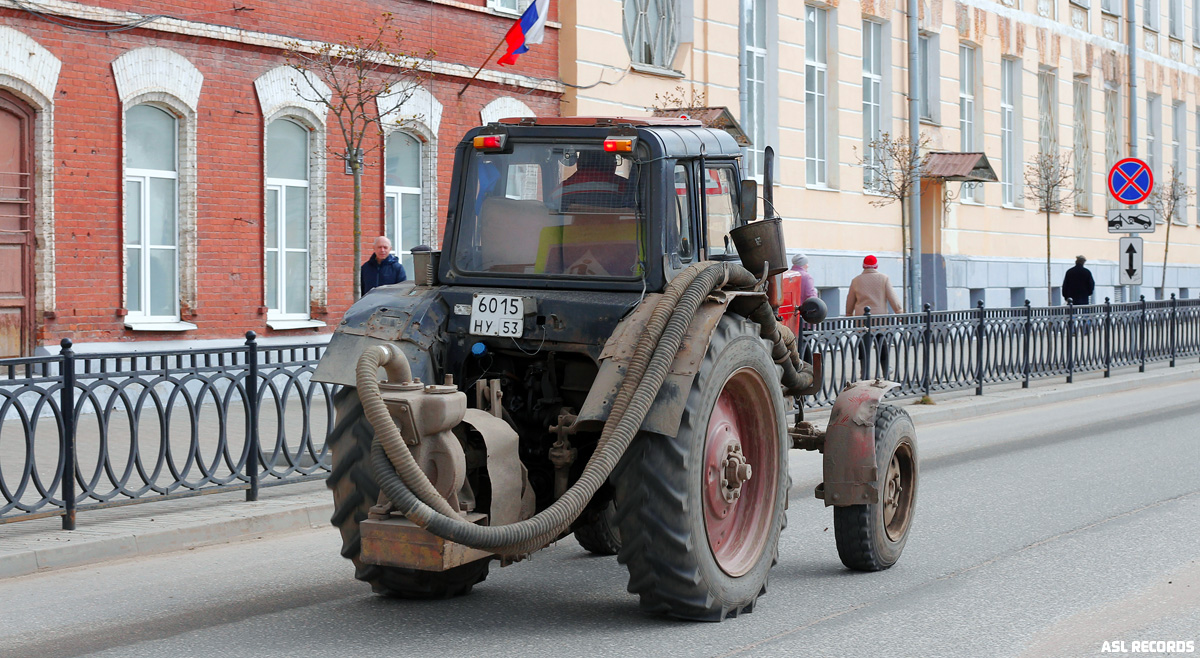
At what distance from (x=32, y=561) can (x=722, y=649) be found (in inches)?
167

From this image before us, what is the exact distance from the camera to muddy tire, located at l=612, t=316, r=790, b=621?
6320 mm

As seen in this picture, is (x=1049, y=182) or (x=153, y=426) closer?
(x=153, y=426)

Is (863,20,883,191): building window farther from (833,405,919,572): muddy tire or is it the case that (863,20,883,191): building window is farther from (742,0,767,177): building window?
(833,405,919,572): muddy tire

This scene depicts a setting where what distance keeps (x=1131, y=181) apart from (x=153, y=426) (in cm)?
1880

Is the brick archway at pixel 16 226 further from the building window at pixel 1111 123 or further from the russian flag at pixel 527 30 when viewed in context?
the building window at pixel 1111 123

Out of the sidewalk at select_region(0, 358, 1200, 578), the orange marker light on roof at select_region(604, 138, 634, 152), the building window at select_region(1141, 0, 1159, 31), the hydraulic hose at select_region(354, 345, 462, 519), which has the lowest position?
the sidewalk at select_region(0, 358, 1200, 578)

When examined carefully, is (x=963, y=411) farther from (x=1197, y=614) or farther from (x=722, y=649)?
(x=722, y=649)

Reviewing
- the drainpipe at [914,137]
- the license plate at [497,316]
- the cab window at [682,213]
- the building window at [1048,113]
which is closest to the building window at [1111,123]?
the building window at [1048,113]

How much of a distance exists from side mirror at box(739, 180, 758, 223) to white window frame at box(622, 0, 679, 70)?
54.7ft

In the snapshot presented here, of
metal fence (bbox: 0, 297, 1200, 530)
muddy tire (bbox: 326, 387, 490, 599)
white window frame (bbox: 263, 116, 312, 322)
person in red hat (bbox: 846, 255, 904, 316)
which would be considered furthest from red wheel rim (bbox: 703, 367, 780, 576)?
person in red hat (bbox: 846, 255, 904, 316)

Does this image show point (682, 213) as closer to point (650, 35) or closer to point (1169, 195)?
point (650, 35)

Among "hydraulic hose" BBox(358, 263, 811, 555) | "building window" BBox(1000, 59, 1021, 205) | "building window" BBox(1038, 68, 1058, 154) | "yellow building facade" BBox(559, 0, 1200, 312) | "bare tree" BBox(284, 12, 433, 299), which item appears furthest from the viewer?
"building window" BBox(1038, 68, 1058, 154)

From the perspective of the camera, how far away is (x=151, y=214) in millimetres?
16906

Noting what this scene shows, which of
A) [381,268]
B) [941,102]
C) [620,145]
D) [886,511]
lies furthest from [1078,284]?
[620,145]
